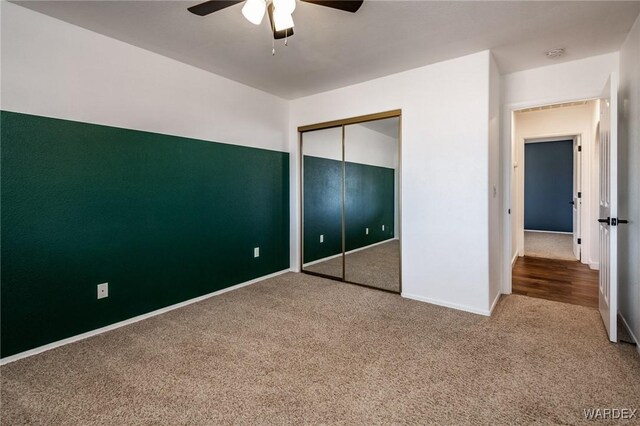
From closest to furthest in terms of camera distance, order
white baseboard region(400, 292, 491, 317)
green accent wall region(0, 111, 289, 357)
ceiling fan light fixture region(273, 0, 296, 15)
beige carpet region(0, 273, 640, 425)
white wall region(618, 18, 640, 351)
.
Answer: beige carpet region(0, 273, 640, 425)
ceiling fan light fixture region(273, 0, 296, 15)
green accent wall region(0, 111, 289, 357)
white wall region(618, 18, 640, 351)
white baseboard region(400, 292, 491, 317)

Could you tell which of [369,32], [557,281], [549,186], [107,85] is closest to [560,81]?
[369,32]

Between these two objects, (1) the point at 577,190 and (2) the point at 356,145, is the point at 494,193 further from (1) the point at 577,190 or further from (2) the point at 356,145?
(1) the point at 577,190

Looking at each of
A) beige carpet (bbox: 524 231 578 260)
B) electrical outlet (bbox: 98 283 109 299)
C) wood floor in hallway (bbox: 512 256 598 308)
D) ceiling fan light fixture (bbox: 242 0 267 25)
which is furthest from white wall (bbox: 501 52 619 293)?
electrical outlet (bbox: 98 283 109 299)

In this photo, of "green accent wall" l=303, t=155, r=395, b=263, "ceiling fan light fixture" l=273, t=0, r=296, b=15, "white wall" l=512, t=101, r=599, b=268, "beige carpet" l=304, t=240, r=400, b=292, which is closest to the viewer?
"ceiling fan light fixture" l=273, t=0, r=296, b=15

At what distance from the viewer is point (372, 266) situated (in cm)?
399

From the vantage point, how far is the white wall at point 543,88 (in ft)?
9.72

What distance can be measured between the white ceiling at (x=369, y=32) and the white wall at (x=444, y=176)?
0.23 meters

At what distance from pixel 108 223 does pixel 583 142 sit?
20.7ft

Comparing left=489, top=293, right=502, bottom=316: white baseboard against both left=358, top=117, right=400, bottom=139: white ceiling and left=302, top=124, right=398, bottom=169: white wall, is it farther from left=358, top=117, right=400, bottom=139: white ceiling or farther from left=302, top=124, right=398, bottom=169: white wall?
left=358, top=117, right=400, bottom=139: white ceiling

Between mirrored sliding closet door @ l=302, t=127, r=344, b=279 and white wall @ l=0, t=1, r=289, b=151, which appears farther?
mirrored sliding closet door @ l=302, t=127, r=344, b=279

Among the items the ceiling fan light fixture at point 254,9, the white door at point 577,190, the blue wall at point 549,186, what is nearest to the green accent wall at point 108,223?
the ceiling fan light fixture at point 254,9

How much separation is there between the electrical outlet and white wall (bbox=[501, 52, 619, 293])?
397 centimetres

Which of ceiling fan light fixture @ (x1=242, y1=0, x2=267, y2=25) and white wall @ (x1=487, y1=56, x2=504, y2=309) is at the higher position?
ceiling fan light fixture @ (x1=242, y1=0, x2=267, y2=25)

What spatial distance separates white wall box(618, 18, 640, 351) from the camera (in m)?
2.27
